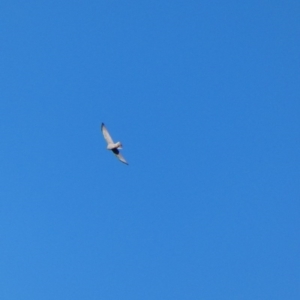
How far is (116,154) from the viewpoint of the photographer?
1997 centimetres

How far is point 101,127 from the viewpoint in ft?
68.5

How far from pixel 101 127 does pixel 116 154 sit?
1785 mm

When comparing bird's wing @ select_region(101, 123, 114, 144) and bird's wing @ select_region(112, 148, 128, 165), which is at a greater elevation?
bird's wing @ select_region(101, 123, 114, 144)

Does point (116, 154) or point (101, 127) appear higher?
point (101, 127)

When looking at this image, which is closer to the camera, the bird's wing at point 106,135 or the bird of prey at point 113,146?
the bird of prey at point 113,146

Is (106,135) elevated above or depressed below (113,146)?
above

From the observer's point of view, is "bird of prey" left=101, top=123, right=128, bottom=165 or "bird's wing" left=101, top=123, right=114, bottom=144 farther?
"bird's wing" left=101, top=123, right=114, bottom=144

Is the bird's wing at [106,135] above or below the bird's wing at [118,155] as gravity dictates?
above

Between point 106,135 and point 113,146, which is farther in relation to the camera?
point 106,135

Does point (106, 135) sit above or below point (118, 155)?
above
